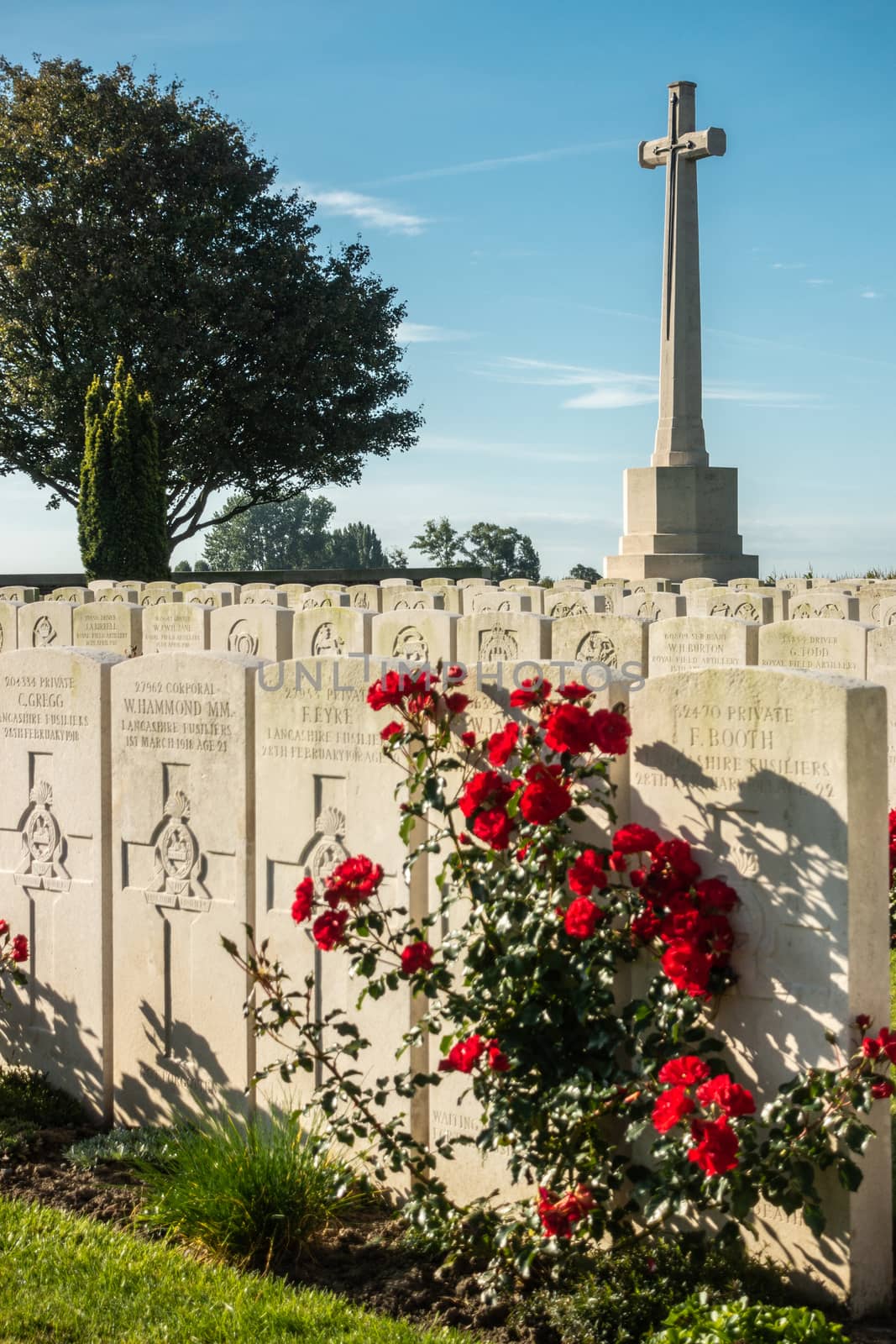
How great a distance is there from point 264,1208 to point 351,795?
1.34m

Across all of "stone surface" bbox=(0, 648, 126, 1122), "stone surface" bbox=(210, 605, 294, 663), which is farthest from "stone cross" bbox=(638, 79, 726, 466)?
"stone surface" bbox=(0, 648, 126, 1122)

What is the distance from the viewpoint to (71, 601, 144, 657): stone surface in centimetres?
1246

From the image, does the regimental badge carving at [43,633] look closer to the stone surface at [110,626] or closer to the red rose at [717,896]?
the stone surface at [110,626]

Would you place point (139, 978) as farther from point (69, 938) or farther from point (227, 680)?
point (227, 680)

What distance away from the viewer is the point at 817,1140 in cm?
354

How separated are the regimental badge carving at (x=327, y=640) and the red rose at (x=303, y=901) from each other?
20.3 ft

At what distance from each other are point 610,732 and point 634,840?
31 centimetres

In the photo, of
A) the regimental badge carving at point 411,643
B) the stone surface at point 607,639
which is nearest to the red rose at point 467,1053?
the stone surface at point 607,639

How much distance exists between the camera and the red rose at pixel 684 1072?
3494mm

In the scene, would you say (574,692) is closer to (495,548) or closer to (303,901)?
(303,901)

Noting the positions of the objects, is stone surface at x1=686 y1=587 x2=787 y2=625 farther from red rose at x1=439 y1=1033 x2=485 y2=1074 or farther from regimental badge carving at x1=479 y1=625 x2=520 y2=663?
red rose at x1=439 y1=1033 x2=485 y2=1074

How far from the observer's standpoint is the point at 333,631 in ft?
34.9

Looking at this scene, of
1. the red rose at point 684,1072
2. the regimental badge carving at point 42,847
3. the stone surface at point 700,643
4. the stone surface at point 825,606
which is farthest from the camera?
the stone surface at point 825,606

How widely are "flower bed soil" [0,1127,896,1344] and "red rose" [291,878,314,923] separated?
1.00 metres
